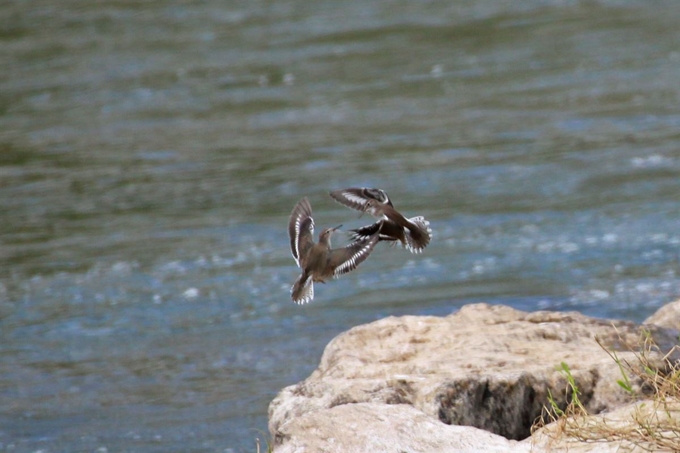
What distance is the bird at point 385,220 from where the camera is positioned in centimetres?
410

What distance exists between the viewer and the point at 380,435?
355 cm

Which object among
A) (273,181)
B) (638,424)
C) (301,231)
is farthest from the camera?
(273,181)

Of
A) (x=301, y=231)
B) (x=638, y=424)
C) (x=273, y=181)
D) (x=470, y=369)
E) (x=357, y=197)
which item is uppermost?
(x=357, y=197)

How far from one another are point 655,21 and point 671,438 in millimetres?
11429

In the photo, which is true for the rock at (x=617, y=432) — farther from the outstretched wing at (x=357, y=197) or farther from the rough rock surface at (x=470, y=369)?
the outstretched wing at (x=357, y=197)

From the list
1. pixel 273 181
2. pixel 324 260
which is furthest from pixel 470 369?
pixel 273 181

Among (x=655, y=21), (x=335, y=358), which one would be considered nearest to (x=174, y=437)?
(x=335, y=358)

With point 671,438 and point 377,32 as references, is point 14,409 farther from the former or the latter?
point 377,32

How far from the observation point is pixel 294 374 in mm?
6488

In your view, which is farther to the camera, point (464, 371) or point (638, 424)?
point (464, 371)

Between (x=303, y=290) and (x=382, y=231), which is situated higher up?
(x=382, y=231)

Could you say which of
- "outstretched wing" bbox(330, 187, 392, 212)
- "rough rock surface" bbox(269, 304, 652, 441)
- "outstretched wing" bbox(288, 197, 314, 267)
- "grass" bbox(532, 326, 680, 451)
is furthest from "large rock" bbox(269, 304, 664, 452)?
"outstretched wing" bbox(330, 187, 392, 212)

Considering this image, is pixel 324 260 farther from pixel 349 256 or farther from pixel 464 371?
pixel 464 371

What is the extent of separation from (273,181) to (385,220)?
6326mm
